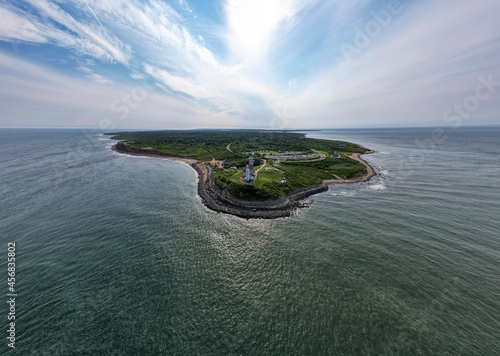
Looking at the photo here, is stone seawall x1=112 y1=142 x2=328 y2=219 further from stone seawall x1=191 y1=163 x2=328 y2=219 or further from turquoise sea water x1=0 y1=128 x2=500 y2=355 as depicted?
turquoise sea water x1=0 y1=128 x2=500 y2=355

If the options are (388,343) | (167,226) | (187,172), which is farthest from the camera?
(187,172)

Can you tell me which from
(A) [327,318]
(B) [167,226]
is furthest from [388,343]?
(B) [167,226]

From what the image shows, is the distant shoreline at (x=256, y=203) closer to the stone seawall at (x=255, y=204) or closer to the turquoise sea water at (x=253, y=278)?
the stone seawall at (x=255, y=204)

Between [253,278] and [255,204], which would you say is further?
[255,204]

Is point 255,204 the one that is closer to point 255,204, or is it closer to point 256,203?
point 255,204

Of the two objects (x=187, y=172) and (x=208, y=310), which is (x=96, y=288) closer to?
(x=208, y=310)

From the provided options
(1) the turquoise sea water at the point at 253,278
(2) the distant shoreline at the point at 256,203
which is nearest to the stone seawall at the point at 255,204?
(2) the distant shoreline at the point at 256,203

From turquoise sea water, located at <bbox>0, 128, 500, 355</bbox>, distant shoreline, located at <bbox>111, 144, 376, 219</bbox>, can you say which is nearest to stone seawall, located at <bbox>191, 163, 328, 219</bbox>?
distant shoreline, located at <bbox>111, 144, 376, 219</bbox>

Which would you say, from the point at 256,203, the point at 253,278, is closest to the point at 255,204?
the point at 256,203
